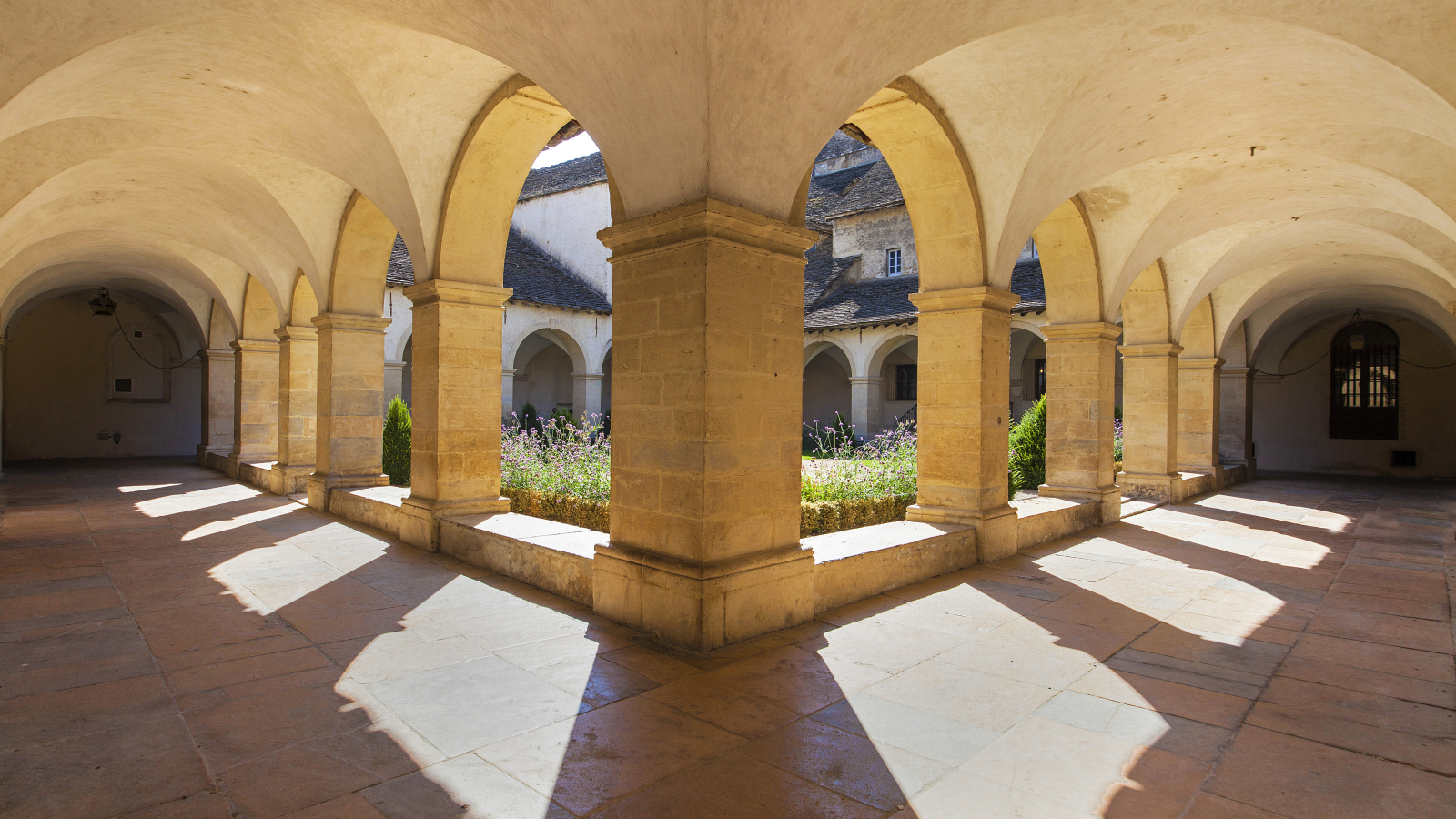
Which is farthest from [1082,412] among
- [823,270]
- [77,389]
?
[77,389]

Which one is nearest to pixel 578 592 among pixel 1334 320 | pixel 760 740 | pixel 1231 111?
pixel 760 740

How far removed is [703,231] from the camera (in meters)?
3.68

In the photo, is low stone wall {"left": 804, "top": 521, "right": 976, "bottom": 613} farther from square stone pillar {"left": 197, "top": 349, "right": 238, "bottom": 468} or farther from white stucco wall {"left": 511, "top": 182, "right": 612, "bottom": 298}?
white stucco wall {"left": 511, "top": 182, "right": 612, "bottom": 298}

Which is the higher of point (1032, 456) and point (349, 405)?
point (349, 405)

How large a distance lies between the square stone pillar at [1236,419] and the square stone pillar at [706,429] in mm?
13551

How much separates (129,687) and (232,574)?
90.0 inches

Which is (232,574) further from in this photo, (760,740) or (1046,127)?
(1046,127)

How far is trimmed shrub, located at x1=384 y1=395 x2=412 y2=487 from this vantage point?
9.52 meters

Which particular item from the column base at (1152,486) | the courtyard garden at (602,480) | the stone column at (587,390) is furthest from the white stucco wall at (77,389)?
the column base at (1152,486)

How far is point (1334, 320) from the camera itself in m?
16.4

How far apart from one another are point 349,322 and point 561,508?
10.6ft

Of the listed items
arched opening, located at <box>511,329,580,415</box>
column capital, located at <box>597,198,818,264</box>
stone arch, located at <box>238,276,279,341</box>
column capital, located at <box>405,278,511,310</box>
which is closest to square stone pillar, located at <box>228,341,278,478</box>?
stone arch, located at <box>238,276,279,341</box>

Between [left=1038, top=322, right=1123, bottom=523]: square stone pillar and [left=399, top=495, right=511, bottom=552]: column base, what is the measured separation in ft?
19.0

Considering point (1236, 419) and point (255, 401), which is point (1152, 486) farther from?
point (255, 401)
